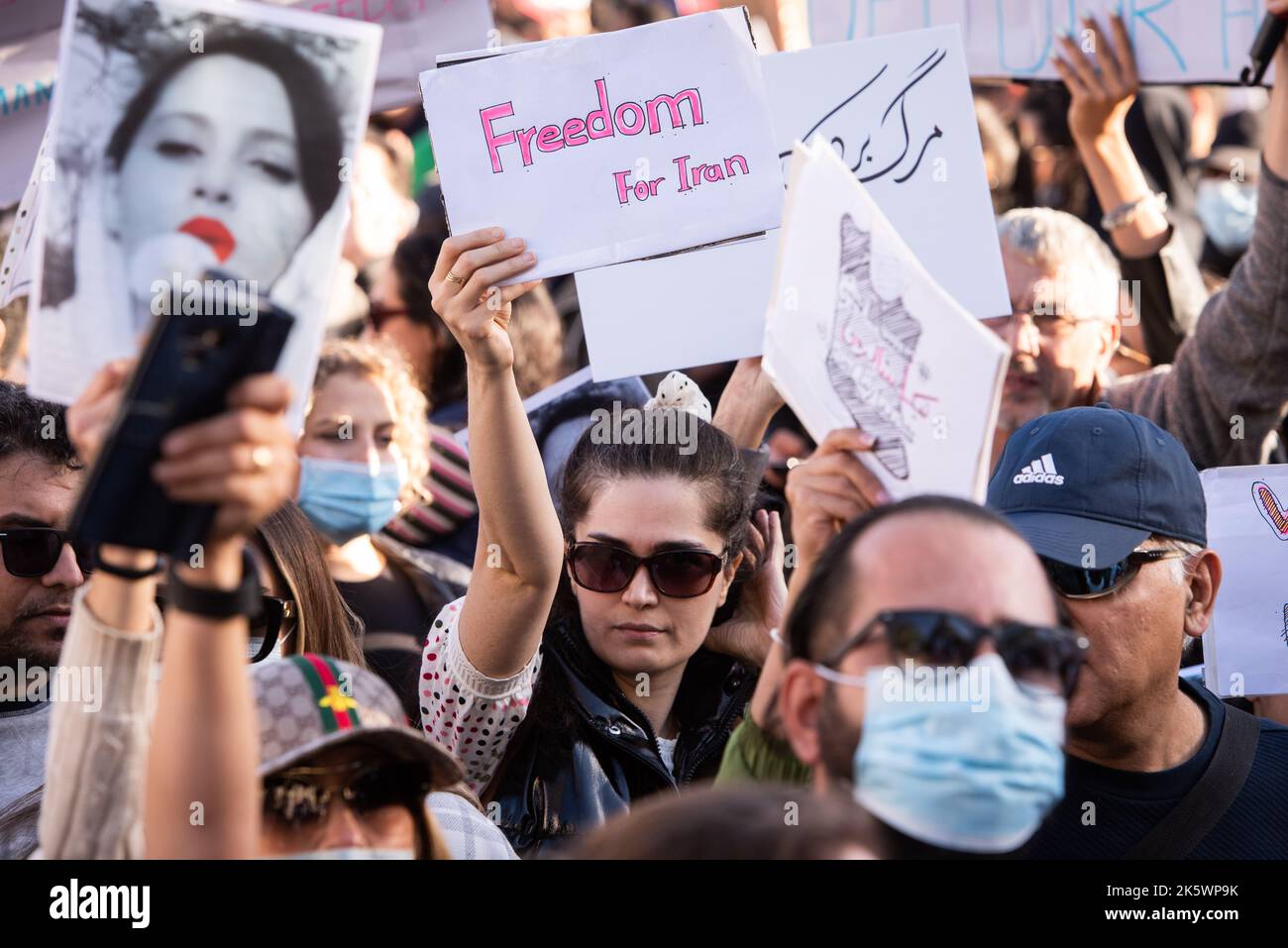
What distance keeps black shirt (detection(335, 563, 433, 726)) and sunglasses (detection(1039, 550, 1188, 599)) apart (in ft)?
4.78

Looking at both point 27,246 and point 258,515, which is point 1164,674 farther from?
point 27,246

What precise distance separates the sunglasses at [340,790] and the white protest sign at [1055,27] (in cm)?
274

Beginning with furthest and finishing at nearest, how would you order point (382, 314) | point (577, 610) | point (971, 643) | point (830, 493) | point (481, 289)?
1. point (382, 314)
2. point (577, 610)
3. point (481, 289)
4. point (830, 493)
5. point (971, 643)

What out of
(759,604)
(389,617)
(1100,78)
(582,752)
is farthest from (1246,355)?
(389,617)

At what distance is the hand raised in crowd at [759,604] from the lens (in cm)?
308

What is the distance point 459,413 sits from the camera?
4.85 meters

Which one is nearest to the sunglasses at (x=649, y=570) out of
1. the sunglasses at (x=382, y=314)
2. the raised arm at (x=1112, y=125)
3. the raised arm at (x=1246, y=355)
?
the raised arm at (x=1246, y=355)

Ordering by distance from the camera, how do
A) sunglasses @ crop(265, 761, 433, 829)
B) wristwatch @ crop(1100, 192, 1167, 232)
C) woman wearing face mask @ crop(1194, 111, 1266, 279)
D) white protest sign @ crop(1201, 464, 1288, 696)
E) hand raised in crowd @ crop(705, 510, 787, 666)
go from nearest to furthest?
sunglasses @ crop(265, 761, 433, 829)
white protest sign @ crop(1201, 464, 1288, 696)
hand raised in crowd @ crop(705, 510, 787, 666)
wristwatch @ crop(1100, 192, 1167, 232)
woman wearing face mask @ crop(1194, 111, 1266, 279)

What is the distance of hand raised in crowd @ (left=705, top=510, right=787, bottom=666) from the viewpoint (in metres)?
3.08

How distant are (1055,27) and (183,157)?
8.85 ft

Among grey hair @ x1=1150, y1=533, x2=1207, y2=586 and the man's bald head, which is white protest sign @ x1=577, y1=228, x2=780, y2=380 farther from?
the man's bald head

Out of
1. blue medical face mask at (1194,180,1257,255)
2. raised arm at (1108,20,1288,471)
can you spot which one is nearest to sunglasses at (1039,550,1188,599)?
raised arm at (1108,20,1288,471)

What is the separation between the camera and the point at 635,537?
9.14 feet

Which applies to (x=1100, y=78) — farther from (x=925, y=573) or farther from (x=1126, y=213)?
(x=925, y=573)
